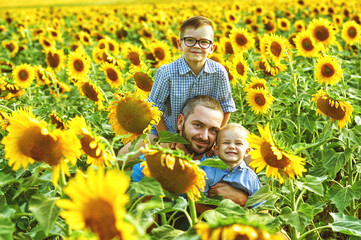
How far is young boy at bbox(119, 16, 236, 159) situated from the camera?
311 centimetres

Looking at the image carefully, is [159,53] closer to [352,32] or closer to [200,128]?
[200,128]

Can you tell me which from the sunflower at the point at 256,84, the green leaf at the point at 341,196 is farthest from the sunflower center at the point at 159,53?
the green leaf at the point at 341,196

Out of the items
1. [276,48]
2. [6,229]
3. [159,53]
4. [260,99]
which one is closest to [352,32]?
[276,48]

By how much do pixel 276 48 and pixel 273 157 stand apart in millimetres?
2399

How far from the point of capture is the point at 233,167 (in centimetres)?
255

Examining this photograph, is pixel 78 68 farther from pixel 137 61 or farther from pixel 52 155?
pixel 52 155

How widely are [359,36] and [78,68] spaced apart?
147 inches

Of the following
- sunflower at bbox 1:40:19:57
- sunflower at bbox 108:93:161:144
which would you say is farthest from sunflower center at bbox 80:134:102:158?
sunflower at bbox 1:40:19:57

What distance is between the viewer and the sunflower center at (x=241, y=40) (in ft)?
15.9

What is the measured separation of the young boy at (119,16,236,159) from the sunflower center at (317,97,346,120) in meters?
1.01

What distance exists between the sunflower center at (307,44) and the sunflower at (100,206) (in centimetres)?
368

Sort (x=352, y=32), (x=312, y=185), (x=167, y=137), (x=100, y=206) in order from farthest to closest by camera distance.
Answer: (x=352, y=32) < (x=167, y=137) < (x=312, y=185) < (x=100, y=206)

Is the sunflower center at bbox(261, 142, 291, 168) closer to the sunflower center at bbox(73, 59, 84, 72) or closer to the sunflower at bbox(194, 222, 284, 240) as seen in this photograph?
the sunflower at bbox(194, 222, 284, 240)

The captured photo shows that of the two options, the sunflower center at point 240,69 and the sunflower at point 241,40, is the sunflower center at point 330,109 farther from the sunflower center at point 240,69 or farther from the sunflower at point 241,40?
the sunflower at point 241,40
